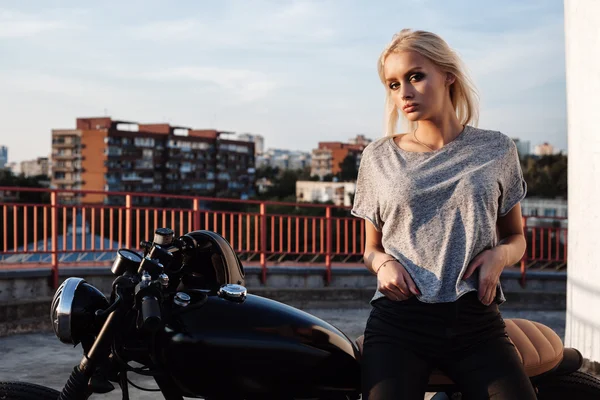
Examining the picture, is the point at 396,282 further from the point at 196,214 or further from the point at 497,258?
the point at 196,214

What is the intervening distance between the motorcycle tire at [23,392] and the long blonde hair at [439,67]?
1.27 meters

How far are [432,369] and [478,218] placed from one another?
0.44 meters

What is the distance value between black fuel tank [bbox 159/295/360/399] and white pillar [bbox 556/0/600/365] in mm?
4178

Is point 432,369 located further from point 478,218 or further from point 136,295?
point 136,295

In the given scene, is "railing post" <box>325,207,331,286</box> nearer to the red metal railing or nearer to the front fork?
the red metal railing

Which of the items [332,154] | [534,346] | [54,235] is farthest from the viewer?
[332,154]

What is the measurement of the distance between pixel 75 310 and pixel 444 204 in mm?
1028

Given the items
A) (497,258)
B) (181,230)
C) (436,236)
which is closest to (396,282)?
(436,236)

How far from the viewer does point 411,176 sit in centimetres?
221

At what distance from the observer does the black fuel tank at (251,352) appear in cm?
195

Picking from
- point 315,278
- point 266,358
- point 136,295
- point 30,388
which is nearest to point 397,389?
point 266,358

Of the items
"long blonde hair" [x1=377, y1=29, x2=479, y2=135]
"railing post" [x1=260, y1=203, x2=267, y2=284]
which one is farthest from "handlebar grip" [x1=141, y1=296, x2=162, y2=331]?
"railing post" [x1=260, y1=203, x2=267, y2=284]

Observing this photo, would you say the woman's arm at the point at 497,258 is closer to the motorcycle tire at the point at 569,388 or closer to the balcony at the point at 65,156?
the motorcycle tire at the point at 569,388

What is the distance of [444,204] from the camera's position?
2152mm
